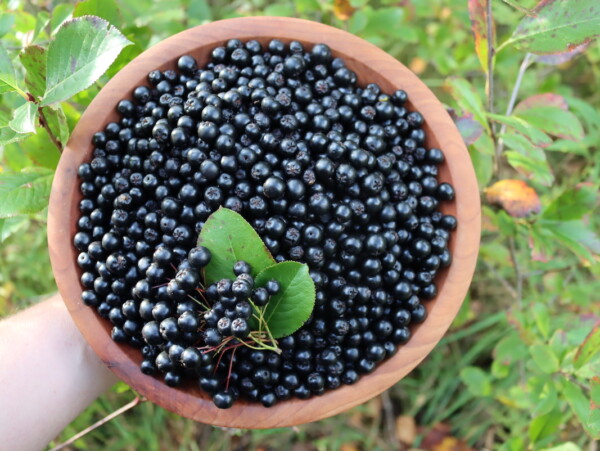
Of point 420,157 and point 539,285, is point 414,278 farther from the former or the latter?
point 539,285

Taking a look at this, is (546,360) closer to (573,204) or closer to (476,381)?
(573,204)

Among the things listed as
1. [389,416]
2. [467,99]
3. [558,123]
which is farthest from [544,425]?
[467,99]

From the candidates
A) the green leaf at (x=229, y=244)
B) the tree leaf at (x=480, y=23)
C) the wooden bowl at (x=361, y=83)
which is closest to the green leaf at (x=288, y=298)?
the green leaf at (x=229, y=244)

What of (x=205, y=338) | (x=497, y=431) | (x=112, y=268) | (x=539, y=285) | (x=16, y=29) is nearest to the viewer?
(x=205, y=338)

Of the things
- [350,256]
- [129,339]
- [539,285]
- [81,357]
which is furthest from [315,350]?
[539,285]

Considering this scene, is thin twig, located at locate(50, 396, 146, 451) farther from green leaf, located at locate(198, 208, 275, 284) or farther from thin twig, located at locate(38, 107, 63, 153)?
thin twig, located at locate(38, 107, 63, 153)
